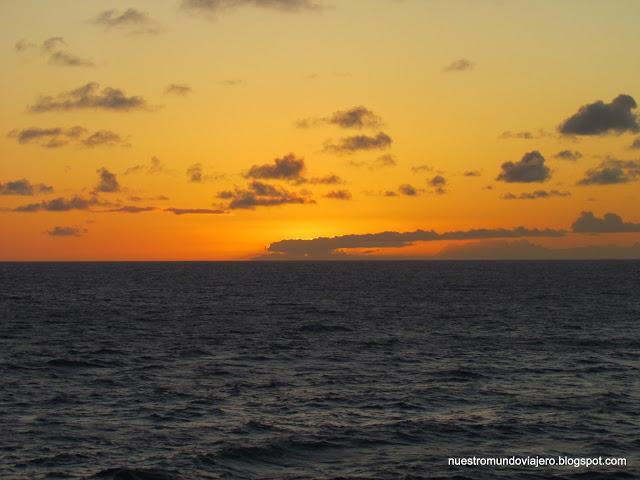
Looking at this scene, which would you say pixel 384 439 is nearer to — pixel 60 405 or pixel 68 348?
pixel 60 405

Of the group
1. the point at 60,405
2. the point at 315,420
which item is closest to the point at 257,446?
the point at 315,420

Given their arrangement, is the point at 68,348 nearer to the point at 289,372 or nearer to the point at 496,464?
the point at 289,372

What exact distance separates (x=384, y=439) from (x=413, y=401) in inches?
335

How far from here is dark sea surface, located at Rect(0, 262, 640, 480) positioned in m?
32.9

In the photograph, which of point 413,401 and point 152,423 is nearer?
point 152,423

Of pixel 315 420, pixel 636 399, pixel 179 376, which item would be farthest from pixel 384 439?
pixel 179 376

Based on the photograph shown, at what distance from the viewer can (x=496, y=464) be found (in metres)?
32.7

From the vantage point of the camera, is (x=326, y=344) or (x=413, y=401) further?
(x=326, y=344)

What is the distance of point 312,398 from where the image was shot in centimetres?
4512

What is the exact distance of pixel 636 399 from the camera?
44.7m

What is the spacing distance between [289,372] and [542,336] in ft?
108

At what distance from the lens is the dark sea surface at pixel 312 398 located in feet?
108

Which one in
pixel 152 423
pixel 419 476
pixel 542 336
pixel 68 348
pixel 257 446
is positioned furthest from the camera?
pixel 542 336

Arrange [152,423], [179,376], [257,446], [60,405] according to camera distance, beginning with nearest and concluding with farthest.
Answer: [257,446], [152,423], [60,405], [179,376]
